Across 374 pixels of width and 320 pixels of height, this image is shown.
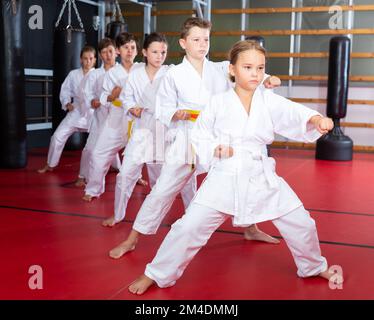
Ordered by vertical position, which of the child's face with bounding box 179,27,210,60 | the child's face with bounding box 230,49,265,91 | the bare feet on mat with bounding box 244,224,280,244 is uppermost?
the child's face with bounding box 179,27,210,60

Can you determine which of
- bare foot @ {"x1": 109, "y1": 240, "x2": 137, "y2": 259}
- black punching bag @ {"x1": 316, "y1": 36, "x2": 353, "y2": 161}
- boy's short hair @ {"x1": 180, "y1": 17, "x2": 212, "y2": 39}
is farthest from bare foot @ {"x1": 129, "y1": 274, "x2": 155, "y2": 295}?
black punching bag @ {"x1": 316, "y1": 36, "x2": 353, "y2": 161}

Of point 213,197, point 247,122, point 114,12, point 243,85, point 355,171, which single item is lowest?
point 355,171

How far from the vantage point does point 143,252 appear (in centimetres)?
303

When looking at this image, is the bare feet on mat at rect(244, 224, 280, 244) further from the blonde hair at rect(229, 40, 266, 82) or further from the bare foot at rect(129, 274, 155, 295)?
the blonde hair at rect(229, 40, 266, 82)

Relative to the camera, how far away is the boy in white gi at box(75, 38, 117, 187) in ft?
16.0

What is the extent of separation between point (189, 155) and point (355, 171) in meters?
4.04

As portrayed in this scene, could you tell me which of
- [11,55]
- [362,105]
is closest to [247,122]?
Result: [11,55]

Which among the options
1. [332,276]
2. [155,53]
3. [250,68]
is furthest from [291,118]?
[155,53]

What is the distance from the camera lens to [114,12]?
915 cm

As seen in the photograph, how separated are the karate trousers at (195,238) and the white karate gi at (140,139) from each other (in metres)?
1.02

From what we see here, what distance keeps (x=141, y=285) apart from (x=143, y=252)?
645 millimetres

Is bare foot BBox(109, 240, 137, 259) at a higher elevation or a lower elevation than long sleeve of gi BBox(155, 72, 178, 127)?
lower

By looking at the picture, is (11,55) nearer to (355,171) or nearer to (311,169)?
(311,169)

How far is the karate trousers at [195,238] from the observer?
2.30 meters
